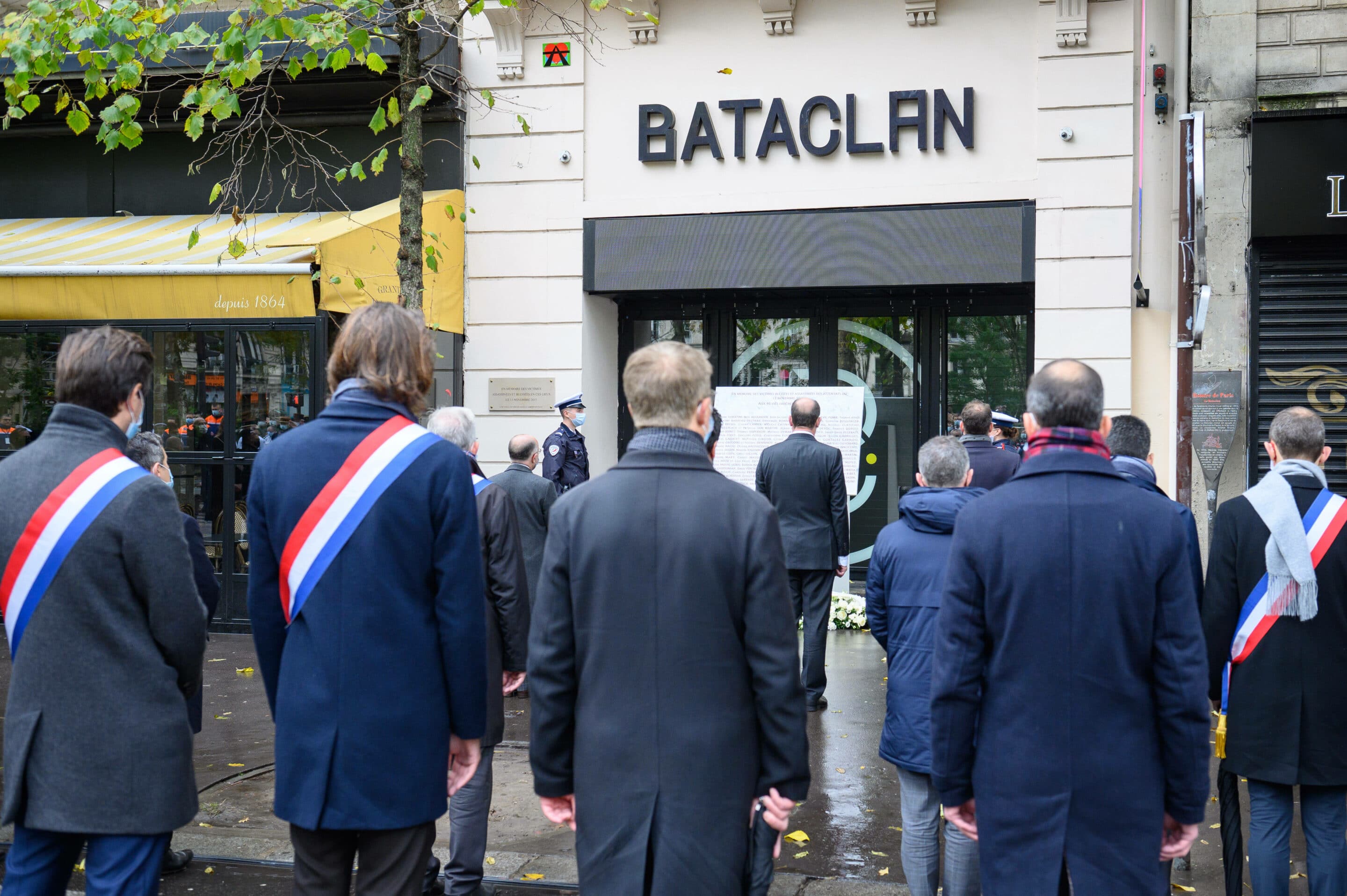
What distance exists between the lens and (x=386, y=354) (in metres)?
3.12

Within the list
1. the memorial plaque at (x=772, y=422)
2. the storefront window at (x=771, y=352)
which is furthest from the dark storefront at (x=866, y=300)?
the memorial plaque at (x=772, y=422)

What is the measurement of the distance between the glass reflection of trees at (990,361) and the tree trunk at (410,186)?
212 inches

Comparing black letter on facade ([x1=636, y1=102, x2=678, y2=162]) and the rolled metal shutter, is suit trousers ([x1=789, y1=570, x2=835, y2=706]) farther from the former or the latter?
black letter on facade ([x1=636, y1=102, x2=678, y2=162])

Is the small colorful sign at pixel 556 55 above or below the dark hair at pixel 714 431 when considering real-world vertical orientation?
above

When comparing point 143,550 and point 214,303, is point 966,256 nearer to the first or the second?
point 214,303

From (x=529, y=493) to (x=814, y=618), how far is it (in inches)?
82.0

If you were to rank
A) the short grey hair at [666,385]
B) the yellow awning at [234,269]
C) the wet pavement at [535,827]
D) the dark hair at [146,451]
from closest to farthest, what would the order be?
the short grey hair at [666,385]
the wet pavement at [535,827]
the dark hair at [146,451]
the yellow awning at [234,269]

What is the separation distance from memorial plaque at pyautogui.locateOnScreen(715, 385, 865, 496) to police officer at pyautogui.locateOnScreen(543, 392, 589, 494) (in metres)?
1.41

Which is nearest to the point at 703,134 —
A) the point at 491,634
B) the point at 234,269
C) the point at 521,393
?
the point at 521,393

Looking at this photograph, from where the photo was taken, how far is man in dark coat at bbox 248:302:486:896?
2949 millimetres

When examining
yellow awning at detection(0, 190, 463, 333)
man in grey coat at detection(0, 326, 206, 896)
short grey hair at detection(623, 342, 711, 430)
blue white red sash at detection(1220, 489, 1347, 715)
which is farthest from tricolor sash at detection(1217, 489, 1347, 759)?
yellow awning at detection(0, 190, 463, 333)

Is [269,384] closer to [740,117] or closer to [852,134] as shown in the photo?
[740,117]

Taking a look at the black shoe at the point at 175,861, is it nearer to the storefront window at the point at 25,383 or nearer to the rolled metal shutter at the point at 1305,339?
the storefront window at the point at 25,383

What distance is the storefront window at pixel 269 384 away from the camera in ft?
34.1
